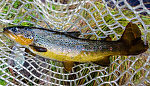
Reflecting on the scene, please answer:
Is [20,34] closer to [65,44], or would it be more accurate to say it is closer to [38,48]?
[38,48]

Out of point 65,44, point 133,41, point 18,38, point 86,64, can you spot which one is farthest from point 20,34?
point 133,41

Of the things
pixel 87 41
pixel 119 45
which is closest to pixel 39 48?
pixel 87 41

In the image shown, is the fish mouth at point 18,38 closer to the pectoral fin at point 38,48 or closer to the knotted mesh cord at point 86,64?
the pectoral fin at point 38,48

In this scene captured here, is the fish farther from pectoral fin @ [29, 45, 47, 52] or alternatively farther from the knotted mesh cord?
the knotted mesh cord

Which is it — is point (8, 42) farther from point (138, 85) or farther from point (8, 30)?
point (138, 85)

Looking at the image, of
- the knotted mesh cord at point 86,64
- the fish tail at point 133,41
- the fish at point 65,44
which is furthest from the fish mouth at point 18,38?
the fish tail at point 133,41

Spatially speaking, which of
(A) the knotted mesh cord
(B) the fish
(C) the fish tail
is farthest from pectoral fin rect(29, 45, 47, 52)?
(C) the fish tail
